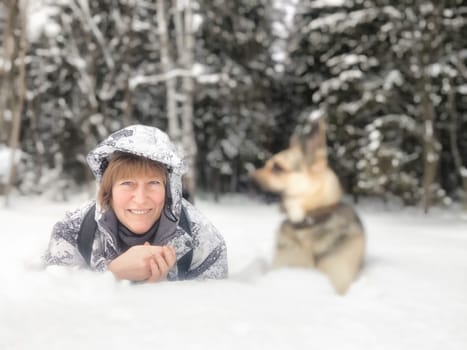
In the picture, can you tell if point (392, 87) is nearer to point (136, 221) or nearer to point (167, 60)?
point (167, 60)

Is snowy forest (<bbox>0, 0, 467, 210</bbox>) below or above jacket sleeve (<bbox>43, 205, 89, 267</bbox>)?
above

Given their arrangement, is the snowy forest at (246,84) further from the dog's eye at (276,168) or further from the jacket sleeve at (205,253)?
the jacket sleeve at (205,253)

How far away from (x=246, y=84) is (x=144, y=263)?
14.6m

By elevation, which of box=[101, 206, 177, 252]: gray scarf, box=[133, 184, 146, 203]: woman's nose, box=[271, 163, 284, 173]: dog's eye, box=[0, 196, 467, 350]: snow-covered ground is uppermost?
box=[271, 163, 284, 173]: dog's eye

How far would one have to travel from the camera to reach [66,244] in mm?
1996

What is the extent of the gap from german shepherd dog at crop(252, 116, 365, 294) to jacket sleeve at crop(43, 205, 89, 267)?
4.50 ft

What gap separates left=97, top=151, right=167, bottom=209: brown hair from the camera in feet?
6.43

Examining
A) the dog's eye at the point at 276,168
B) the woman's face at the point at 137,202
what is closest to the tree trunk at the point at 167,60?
the dog's eye at the point at 276,168

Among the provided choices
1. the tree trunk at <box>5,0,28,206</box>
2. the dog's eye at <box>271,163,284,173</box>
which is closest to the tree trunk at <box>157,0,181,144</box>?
the tree trunk at <box>5,0,28,206</box>

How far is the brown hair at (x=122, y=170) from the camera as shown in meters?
1.96

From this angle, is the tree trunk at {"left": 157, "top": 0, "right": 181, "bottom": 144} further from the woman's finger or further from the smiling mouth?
the woman's finger

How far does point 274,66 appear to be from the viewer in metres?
19.8

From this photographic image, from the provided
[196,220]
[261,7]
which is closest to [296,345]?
[196,220]

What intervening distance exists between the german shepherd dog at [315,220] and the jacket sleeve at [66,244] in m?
1.37
